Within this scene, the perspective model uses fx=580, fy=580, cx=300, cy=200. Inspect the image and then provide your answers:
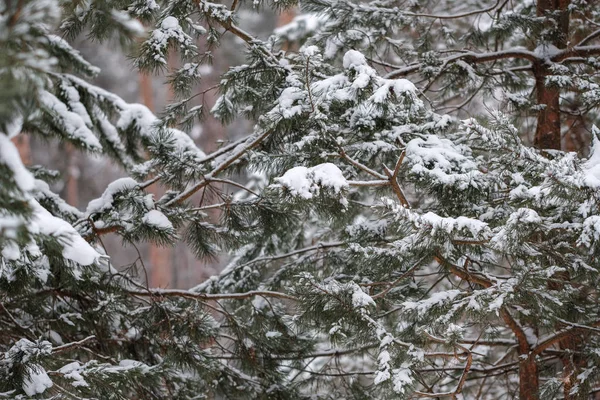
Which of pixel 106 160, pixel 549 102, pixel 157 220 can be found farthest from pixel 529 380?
pixel 106 160

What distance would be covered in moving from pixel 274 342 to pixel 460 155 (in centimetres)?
206

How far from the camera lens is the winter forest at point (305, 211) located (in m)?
2.71

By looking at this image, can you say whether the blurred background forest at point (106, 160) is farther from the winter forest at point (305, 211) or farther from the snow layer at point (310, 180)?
the snow layer at point (310, 180)

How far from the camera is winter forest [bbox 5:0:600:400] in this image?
8.88ft

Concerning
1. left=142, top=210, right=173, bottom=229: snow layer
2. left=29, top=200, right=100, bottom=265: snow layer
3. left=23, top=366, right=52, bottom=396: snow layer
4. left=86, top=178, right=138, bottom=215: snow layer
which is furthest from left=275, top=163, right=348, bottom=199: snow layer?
left=86, top=178, right=138, bottom=215: snow layer

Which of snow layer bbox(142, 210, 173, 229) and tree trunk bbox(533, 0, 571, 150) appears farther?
tree trunk bbox(533, 0, 571, 150)

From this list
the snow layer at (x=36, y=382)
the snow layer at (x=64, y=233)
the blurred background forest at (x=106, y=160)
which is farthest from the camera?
the blurred background forest at (x=106, y=160)

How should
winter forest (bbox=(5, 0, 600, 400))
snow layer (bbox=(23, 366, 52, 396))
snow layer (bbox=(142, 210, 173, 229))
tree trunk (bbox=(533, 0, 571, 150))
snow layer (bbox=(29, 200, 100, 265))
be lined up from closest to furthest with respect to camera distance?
snow layer (bbox=(29, 200, 100, 265))
winter forest (bbox=(5, 0, 600, 400))
snow layer (bbox=(23, 366, 52, 396))
snow layer (bbox=(142, 210, 173, 229))
tree trunk (bbox=(533, 0, 571, 150))

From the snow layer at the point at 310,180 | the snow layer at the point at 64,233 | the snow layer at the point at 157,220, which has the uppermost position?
the snow layer at the point at 157,220

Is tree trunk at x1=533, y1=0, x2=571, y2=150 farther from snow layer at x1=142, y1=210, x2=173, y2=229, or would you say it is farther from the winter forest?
snow layer at x1=142, y1=210, x2=173, y2=229

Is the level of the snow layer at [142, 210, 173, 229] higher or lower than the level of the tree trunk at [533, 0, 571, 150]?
A: lower

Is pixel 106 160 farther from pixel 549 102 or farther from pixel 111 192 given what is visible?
pixel 549 102

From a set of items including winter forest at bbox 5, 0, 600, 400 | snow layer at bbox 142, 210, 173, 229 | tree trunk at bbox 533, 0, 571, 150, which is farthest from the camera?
tree trunk at bbox 533, 0, 571, 150

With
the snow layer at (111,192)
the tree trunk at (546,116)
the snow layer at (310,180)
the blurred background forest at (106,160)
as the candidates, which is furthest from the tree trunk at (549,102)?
the blurred background forest at (106,160)
